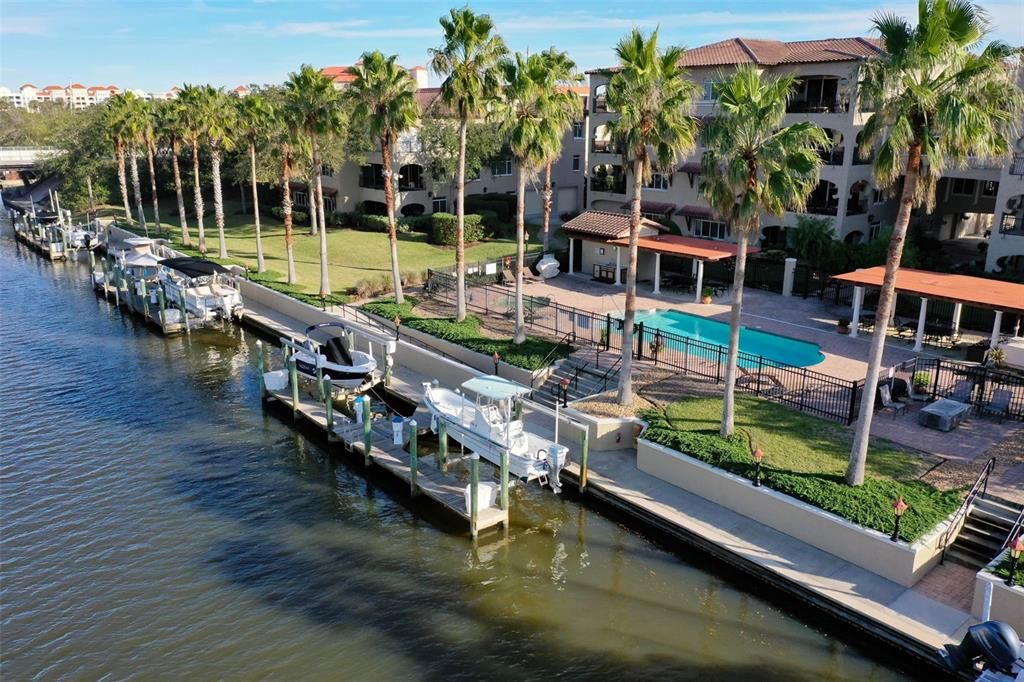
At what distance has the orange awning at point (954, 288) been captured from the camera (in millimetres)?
27703

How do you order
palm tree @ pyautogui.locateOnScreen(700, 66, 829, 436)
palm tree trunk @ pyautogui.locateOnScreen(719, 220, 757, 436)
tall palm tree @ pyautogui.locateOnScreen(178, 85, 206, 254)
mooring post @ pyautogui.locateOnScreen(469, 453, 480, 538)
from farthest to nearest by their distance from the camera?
tall palm tree @ pyautogui.locateOnScreen(178, 85, 206, 254)
palm tree trunk @ pyautogui.locateOnScreen(719, 220, 757, 436)
mooring post @ pyautogui.locateOnScreen(469, 453, 480, 538)
palm tree @ pyautogui.locateOnScreen(700, 66, 829, 436)

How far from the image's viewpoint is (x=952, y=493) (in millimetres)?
19109

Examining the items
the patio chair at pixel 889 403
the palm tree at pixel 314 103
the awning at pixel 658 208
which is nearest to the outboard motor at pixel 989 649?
the patio chair at pixel 889 403

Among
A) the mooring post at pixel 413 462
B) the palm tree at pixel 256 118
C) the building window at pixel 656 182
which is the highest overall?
the palm tree at pixel 256 118

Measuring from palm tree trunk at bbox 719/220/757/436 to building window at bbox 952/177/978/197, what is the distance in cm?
3252

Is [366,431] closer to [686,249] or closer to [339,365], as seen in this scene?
[339,365]

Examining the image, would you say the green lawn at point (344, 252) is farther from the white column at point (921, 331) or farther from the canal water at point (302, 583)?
the white column at point (921, 331)

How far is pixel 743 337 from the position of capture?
32.7 meters

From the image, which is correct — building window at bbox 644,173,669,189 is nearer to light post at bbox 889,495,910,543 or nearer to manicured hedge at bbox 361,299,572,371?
manicured hedge at bbox 361,299,572,371

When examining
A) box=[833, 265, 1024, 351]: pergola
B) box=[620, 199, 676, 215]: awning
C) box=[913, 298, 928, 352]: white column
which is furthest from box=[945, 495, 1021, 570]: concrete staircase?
box=[620, 199, 676, 215]: awning

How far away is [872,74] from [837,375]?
508 inches

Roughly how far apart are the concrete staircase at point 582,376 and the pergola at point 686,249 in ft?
30.0

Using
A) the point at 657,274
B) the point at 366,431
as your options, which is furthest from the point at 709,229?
the point at 366,431

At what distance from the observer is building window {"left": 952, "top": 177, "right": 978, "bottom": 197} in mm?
46375
